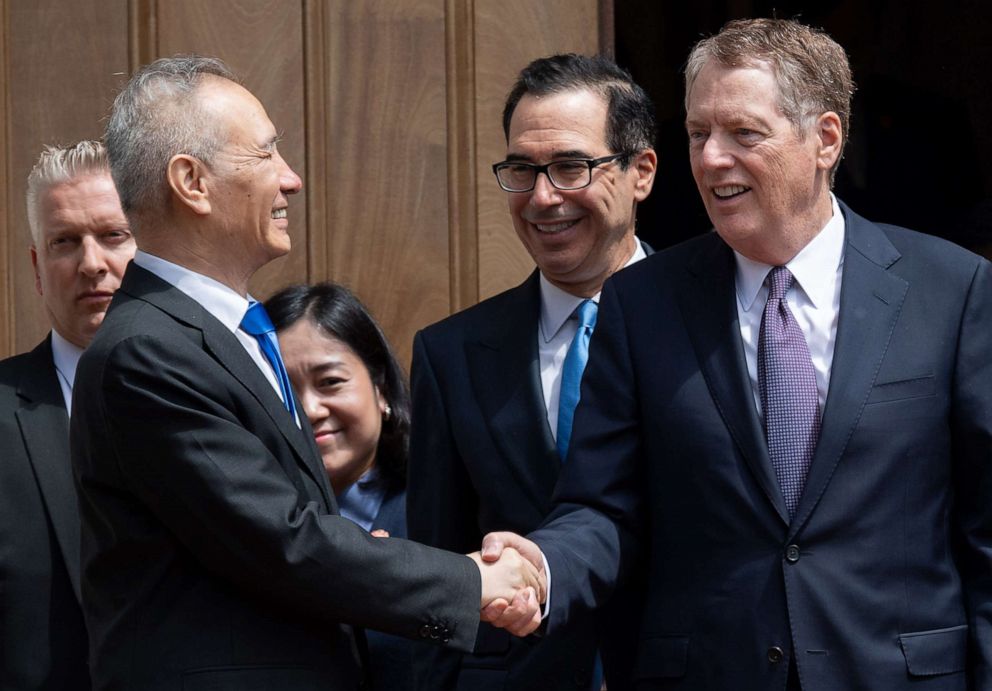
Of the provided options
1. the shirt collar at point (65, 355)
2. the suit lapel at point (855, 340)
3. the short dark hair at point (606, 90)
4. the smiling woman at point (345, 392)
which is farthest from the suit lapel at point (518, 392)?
the shirt collar at point (65, 355)

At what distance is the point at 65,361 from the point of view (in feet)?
10.4

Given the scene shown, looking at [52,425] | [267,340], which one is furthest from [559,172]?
[52,425]

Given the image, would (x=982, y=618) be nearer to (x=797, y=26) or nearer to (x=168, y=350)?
(x=797, y=26)

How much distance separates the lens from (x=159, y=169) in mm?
2668

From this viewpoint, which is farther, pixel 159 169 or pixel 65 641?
pixel 65 641

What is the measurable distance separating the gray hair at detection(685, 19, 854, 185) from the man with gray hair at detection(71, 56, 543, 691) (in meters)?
0.85

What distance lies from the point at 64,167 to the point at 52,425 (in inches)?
22.0

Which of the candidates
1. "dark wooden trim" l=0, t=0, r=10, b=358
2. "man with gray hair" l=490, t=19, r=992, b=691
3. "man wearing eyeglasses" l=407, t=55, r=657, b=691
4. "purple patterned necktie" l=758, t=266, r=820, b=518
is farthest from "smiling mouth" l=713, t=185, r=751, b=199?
"dark wooden trim" l=0, t=0, r=10, b=358

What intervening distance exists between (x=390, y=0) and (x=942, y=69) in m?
2.29

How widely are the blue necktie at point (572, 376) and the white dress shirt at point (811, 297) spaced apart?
1.11 feet

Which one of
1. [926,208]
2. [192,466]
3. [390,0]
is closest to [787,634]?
[192,466]

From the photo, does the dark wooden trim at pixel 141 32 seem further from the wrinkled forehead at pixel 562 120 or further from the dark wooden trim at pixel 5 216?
the wrinkled forehead at pixel 562 120

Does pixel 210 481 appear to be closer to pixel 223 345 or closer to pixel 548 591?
pixel 223 345

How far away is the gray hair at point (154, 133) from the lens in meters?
2.68
